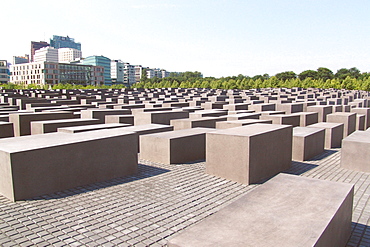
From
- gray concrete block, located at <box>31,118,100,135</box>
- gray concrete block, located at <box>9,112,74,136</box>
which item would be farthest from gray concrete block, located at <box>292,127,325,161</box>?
gray concrete block, located at <box>9,112,74,136</box>

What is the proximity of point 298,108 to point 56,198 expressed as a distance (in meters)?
16.7

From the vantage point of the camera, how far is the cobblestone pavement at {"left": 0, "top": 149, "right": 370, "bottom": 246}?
4496 mm

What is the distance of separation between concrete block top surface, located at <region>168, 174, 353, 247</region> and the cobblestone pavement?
899 mm

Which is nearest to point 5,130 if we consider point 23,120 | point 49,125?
point 23,120

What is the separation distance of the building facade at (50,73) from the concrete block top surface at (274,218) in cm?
11203

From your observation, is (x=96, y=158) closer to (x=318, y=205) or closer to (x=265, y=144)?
(x=265, y=144)

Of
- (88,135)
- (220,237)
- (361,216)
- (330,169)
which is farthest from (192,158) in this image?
(220,237)

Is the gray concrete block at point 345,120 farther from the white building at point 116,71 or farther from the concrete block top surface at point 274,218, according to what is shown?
the white building at point 116,71

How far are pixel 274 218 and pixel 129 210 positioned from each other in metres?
2.73

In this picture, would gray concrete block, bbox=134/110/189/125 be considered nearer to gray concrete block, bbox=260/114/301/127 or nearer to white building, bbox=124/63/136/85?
gray concrete block, bbox=260/114/301/127

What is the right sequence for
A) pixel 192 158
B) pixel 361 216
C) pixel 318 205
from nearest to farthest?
pixel 318 205 < pixel 361 216 < pixel 192 158

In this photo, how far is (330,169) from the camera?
8.56 meters

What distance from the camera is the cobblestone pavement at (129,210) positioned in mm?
4496

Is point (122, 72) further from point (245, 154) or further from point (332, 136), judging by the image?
point (245, 154)
